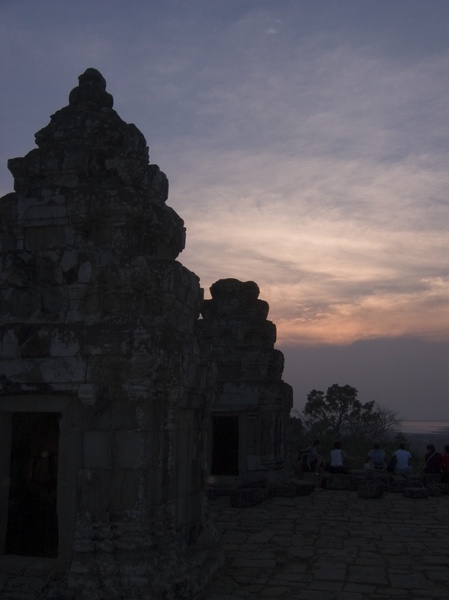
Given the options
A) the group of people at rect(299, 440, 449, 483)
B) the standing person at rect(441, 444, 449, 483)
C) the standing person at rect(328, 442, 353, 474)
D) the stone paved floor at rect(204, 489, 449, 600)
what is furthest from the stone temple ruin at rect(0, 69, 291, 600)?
the standing person at rect(441, 444, 449, 483)

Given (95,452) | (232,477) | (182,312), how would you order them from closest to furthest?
(95,452), (182,312), (232,477)

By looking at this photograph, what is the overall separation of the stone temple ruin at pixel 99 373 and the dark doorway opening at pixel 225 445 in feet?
23.9

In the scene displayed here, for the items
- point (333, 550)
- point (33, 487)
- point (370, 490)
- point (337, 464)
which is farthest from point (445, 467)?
point (33, 487)

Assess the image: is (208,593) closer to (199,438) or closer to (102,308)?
(199,438)

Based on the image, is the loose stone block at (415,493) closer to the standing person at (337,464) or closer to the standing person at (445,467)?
the standing person at (445,467)

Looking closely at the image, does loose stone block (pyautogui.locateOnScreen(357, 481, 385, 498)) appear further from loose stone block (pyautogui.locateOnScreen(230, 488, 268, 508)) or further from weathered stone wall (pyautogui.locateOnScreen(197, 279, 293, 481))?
loose stone block (pyautogui.locateOnScreen(230, 488, 268, 508))

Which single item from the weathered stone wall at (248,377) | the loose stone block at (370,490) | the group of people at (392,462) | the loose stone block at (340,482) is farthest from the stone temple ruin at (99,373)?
the group of people at (392,462)

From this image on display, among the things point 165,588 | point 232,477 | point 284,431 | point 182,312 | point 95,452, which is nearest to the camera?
point 165,588

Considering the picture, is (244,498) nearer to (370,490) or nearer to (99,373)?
(370,490)

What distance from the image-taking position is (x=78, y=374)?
6289mm

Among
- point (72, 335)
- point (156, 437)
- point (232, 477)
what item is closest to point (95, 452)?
point (156, 437)

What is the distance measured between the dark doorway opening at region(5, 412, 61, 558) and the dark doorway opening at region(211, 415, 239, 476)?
7443 mm

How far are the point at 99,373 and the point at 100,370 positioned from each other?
32mm

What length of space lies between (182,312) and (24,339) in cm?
Answer: 187
